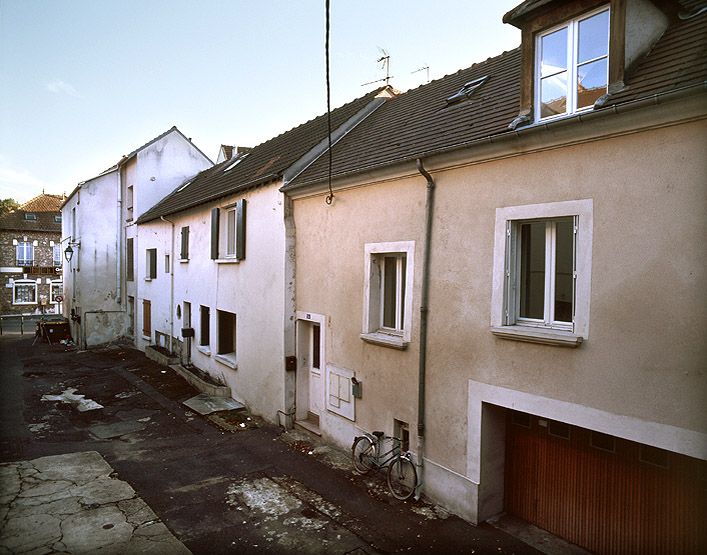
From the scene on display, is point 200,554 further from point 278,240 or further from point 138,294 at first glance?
point 138,294

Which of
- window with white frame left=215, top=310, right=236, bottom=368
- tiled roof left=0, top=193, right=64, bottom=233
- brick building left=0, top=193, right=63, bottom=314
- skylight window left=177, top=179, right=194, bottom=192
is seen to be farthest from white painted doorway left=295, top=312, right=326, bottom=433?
tiled roof left=0, top=193, right=64, bottom=233

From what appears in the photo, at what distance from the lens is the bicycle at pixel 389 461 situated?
7801 mm

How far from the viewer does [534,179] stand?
6246mm

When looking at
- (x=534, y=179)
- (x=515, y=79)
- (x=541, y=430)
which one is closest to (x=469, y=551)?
(x=541, y=430)

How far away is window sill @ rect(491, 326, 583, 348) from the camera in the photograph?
5.73 m

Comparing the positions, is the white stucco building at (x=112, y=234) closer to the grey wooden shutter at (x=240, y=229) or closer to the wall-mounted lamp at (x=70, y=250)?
the wall-mounted lamp at (x=70, y=250)

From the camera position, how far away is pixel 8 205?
39031mm

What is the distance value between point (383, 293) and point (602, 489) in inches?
182

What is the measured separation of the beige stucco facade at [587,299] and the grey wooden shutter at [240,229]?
14.7 ft

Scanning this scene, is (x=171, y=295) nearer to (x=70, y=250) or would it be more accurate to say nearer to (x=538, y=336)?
(x=70, y=250)

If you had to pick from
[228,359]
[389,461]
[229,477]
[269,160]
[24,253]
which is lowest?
[229,477]

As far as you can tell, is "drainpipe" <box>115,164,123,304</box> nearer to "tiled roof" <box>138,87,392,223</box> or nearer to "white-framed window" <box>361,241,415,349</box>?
"tiled roof" <box>138,87,392,223</box>

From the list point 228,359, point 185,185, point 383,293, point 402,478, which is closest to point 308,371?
point 383,293

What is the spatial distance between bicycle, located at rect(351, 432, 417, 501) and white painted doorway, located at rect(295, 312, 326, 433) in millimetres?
2126
